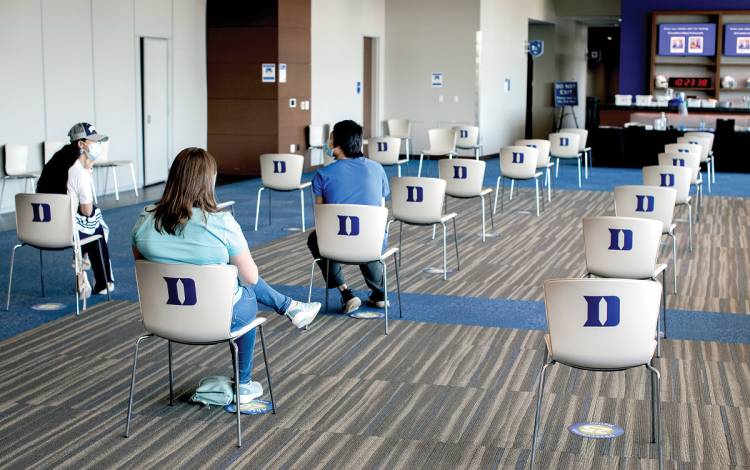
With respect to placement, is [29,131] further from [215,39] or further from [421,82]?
[421,82]

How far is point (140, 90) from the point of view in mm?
13805

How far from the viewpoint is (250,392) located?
479 centimetres

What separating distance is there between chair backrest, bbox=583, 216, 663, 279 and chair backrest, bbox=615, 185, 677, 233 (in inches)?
60.0

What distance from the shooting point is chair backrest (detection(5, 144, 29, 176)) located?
11.0 meters

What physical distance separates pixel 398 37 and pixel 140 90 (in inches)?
290

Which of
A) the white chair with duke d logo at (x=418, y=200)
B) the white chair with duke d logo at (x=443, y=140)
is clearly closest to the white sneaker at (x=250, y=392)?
the white chair with duke d logo at (x=418, y=200)

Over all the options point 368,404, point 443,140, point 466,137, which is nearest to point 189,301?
point 368,404

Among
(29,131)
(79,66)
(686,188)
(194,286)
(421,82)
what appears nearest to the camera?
(194,286)

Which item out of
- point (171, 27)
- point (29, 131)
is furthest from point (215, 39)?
point (29, 131)

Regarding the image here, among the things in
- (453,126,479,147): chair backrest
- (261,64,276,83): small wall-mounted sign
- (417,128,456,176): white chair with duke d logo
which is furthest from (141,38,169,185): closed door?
(453,126,479,147): chair backrest

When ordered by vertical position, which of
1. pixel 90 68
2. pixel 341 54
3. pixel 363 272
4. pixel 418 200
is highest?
pixel 341 54

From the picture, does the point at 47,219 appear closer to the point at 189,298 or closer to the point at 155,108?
the point at 189,298

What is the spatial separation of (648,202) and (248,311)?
149 inches

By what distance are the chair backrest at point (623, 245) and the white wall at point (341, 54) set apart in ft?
38.1
